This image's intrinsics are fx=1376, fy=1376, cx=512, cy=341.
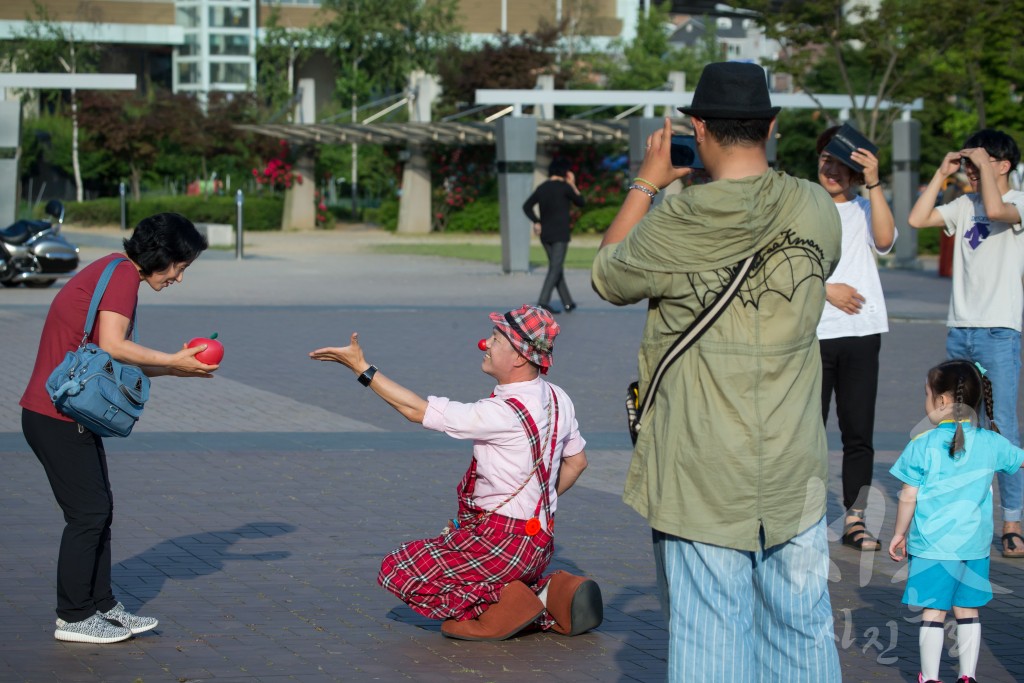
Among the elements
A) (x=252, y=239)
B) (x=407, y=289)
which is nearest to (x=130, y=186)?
(x=252, y=239)

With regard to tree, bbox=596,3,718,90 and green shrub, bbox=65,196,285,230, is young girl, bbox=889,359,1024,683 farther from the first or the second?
tree, bbox=596,3,718,90

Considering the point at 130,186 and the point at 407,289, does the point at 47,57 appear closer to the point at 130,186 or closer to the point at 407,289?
the point at 130,186

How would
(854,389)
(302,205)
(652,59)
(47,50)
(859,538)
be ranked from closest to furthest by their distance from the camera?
(854,389)
(859,538)
(302,205)
(47,50)
(652,59)

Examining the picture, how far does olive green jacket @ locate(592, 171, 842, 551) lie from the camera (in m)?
3.15

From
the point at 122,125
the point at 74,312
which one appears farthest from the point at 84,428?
the point at 122,125

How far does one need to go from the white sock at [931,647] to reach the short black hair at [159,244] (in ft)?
9.34

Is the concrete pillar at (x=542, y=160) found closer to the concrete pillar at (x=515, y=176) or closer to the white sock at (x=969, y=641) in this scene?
the concrete pillar at (x=515, y=176)

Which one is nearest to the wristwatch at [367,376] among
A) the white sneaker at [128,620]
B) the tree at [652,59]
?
the white sneaker at [128,620]

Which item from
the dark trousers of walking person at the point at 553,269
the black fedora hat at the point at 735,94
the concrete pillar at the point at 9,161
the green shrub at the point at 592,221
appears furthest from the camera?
the green shrub at the point at 592,221

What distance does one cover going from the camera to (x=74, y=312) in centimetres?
486

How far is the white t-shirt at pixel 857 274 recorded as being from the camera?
21.0ft

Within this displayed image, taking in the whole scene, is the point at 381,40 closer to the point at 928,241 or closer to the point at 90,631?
the point at 928,241

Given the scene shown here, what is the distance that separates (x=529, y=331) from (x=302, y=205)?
1486 inches

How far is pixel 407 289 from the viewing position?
21.2 meters
